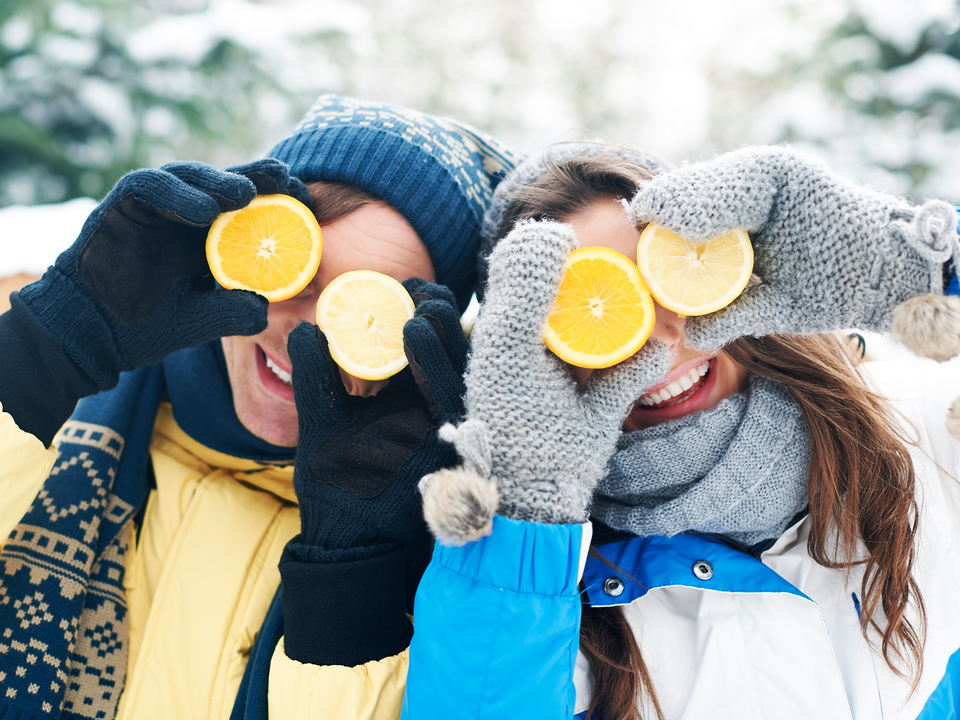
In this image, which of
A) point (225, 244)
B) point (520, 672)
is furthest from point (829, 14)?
point (520, 672)

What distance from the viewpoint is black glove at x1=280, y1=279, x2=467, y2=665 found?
5.58ft

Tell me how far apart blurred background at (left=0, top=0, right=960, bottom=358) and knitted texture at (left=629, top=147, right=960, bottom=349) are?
0.39 feet

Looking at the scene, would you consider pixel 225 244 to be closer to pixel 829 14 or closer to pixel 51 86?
pixel 51 86

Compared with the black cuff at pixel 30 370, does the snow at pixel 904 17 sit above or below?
above

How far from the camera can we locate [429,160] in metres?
2.16

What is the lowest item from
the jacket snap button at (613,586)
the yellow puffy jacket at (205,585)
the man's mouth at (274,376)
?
the yellow puffy jacket at (205,585)

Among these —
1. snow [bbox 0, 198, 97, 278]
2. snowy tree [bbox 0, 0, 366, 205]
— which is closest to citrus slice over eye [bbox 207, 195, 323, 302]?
snow [bbox 0, 198, 97, 278]

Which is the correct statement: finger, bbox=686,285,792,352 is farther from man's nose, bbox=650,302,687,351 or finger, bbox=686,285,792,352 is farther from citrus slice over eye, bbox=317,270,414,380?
citrus slice over eye, bbox=317,270,414,380

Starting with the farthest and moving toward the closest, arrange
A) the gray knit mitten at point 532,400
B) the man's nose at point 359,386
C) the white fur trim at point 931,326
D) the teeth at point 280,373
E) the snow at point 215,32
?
the snow at point 215,32
the teeth at point 280,373
the man's nose at point 359,386
the gray knit mitten at point 532,400
the white fur trim at point 931,326

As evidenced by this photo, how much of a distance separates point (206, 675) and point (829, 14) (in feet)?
22.2

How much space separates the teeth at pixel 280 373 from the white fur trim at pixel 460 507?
3.41 ft

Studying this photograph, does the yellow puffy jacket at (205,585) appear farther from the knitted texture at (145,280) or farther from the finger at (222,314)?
the finger at (222,314)

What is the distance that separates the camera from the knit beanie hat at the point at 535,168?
2.08 m

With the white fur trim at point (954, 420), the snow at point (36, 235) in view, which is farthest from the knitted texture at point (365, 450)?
the snow at point (36, 235)
